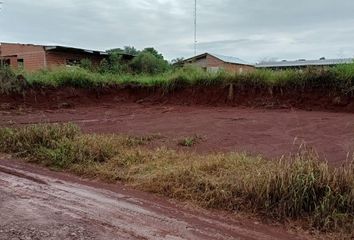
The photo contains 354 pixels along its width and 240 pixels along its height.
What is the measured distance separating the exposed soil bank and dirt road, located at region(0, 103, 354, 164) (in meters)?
0.65

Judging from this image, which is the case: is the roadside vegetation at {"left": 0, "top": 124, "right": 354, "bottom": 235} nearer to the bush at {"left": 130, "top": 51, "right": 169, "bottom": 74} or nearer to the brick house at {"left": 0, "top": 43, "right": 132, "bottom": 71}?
the bush at {"left": 130, "top": 51, "right": 169, "bottom": 74}

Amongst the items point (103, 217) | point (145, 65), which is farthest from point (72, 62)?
point (103, 217)

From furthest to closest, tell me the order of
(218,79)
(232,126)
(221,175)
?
(218,79)
(232,126)
(221,175)

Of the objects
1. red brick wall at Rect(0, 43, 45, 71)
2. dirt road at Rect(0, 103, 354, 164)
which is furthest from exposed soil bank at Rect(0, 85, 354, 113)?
red brick wall at Rect(0, 43, 45, 71)

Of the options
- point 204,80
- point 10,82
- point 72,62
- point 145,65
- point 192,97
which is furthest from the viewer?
point 72,62

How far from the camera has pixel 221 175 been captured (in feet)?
17.6

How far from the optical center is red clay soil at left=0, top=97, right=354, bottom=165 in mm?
7496

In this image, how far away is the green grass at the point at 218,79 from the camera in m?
13.2

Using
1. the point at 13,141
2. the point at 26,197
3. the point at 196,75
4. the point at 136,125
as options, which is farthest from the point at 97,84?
the point at 26,197

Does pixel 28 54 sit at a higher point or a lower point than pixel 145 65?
higher

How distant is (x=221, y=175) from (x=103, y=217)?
66.1 inches

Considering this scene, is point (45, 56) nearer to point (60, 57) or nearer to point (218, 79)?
point (60, 57)

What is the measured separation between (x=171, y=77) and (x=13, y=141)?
9.25 meters

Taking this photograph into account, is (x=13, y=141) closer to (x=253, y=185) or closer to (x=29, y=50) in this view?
(x=253, y=185)
